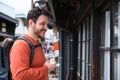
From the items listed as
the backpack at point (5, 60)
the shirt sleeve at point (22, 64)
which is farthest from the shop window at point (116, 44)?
the backpack at point (5, 60)

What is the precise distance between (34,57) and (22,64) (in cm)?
17

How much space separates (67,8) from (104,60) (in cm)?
523

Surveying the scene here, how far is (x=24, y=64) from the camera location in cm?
280

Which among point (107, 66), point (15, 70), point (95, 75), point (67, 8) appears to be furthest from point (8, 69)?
point (67, 8)

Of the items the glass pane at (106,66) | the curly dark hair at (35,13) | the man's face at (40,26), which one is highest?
the curly dark hair at (35,13)

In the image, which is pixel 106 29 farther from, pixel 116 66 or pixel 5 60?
pixel 5 60

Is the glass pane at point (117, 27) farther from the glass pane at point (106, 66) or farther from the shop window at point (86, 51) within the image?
the shop window at point (86, 51)

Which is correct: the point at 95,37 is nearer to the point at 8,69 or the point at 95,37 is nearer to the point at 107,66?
the point at 107,66

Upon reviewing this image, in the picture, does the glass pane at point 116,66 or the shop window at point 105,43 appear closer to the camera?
the glass pane at point 116,66

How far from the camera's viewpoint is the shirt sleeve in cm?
279

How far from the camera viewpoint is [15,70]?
2797 mm

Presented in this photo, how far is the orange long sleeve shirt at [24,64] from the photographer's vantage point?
9.15ft

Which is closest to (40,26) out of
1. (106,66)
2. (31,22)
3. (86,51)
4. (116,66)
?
(31,22)

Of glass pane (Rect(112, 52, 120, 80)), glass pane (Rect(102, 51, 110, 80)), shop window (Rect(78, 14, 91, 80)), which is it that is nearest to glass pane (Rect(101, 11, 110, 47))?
glass pane (Rect(102, 51, 110, 80))
